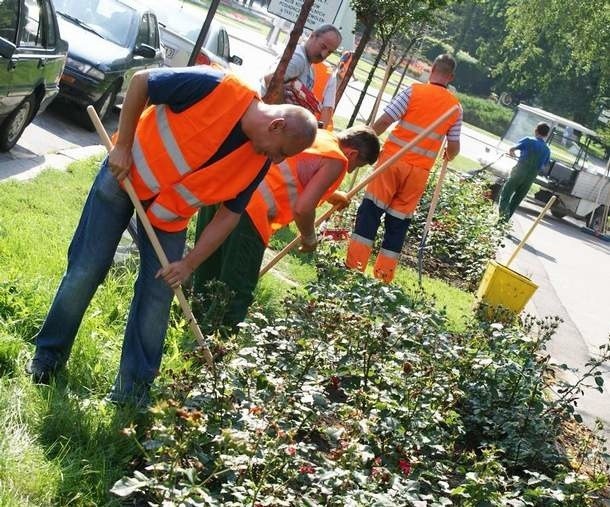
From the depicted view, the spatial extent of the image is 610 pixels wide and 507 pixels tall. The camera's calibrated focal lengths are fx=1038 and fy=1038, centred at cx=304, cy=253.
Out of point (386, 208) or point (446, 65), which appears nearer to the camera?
point (386, 208)

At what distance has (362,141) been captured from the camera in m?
5.90

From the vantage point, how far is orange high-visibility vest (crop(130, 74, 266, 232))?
4.27 meters

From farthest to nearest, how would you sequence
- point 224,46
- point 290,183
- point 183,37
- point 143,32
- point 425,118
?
point 224,46
point 183,37
point 143,32
point 425,118
point 290,183

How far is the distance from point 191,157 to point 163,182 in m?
0.18

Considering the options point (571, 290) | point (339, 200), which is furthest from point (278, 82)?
point (571, 290)

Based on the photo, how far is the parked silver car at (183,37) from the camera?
1617 centimetres

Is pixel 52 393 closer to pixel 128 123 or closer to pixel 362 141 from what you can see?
pixel 128 123

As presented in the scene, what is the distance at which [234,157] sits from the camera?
4359 millimetres

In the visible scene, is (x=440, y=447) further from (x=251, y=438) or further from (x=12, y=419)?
(x=12, y=419)

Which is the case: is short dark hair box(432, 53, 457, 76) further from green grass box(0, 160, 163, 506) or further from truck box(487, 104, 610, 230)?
truck box(487, 104, 610, 230)

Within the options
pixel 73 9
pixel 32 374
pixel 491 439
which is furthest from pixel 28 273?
pixel 73 9

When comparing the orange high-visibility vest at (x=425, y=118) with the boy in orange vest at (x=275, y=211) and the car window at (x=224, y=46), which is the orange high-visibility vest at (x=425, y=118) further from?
the car window at (x=224, y=46)

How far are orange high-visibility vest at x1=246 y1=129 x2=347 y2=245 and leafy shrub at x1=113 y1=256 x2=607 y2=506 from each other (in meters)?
0.52

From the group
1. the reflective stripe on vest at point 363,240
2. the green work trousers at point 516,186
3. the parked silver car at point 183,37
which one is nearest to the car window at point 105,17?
the parked silver car at point 183,37
